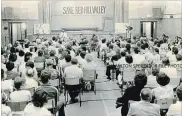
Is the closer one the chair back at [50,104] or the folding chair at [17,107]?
the folding chair at [17,107]

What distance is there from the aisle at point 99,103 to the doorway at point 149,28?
1239 cm

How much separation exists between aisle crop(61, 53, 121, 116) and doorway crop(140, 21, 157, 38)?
12.4 metres

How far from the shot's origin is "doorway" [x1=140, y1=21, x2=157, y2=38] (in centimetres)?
2239

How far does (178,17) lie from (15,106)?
47.8ft

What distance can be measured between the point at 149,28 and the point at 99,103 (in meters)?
15.9

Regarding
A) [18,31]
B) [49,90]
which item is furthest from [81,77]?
[18,31]

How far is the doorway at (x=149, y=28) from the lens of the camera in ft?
73.5

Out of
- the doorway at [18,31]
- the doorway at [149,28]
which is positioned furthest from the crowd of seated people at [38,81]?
the doorway at [149,28]

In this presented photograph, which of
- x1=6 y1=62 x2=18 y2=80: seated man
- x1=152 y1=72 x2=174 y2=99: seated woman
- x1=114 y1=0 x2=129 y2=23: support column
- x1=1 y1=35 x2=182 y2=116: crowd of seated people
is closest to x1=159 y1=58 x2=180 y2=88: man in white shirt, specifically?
x1=1 y1=35 x2=182 y2=116: crowd of seated people

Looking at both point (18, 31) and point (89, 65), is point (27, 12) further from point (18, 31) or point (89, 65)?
point (89, 65)

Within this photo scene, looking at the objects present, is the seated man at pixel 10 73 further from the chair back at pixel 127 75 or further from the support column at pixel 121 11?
the support column at pixel 121 11

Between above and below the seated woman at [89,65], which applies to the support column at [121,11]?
above

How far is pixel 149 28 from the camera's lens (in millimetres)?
23297

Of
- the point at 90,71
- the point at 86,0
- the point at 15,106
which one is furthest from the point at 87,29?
the point at 15,106
